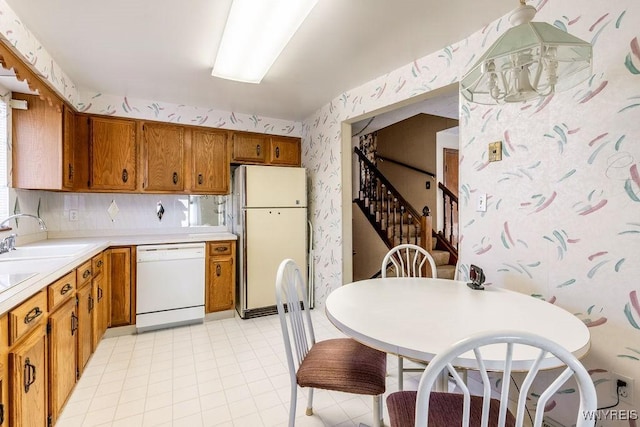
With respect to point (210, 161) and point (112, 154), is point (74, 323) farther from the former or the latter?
point (210, 161)

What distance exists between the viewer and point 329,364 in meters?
1.47

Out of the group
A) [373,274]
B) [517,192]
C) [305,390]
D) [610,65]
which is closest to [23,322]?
[305,390]

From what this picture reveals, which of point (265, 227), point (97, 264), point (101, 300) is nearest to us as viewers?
point (97, 264)

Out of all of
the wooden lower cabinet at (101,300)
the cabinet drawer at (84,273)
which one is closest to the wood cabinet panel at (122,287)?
the wooden lower cabinet at (101,300)

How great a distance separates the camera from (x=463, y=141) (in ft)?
6.79

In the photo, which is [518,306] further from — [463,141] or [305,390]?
[305,390]

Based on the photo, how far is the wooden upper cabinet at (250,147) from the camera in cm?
359

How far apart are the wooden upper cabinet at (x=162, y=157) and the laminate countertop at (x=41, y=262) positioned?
0.56 meters

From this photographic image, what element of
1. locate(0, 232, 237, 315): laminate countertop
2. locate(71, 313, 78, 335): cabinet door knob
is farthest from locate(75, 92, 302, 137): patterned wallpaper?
locate(71, 313, 78, 335): cabinet door knob

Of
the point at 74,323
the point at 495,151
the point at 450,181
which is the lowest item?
the point at 74,323

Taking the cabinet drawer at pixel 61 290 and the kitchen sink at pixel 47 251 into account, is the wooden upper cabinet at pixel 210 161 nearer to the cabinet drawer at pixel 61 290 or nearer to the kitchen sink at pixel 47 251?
the kitchen sink at pixel 47 251

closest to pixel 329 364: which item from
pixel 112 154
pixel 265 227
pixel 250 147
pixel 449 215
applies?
pixel 265 227

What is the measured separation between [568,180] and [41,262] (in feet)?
9.56

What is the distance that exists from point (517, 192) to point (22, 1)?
292cm
